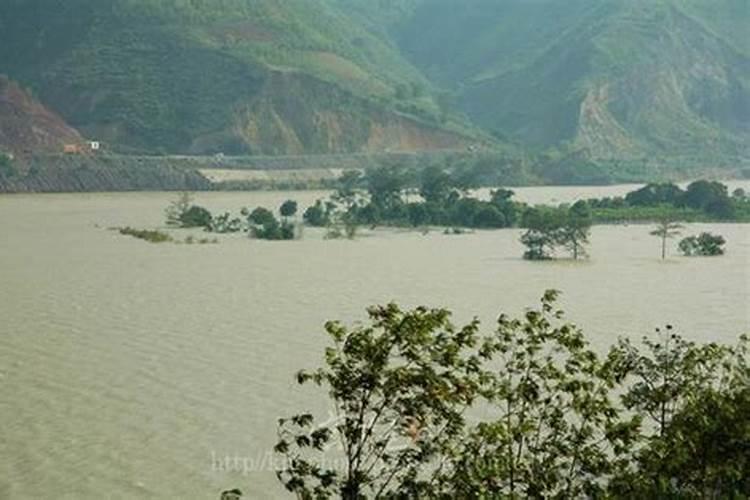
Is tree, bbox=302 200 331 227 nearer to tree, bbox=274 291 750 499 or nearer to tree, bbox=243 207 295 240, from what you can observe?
tree, bbox=243 207 295 240

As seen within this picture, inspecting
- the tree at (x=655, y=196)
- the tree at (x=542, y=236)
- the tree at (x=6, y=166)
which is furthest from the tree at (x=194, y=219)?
the tree at (x=6, y=166)

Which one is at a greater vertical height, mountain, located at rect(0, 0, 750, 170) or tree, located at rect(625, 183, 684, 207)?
mountain, located at rect(0, 0, 750, 170)

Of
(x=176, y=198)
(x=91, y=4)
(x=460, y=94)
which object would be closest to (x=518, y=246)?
(x=176, y=198)

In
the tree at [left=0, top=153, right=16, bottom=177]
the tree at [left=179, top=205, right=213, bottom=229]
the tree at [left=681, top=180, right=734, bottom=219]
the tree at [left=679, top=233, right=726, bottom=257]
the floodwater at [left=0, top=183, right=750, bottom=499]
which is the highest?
the tree at [left=0, top=153, right=16, bottom=177]

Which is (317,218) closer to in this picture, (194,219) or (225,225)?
(225,225)

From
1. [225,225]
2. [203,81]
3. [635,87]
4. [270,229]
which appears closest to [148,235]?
[270,229]

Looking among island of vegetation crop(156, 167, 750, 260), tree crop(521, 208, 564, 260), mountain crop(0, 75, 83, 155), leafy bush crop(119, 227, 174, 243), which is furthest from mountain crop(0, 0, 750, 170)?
tree crop(521, 208, 564, 260)
